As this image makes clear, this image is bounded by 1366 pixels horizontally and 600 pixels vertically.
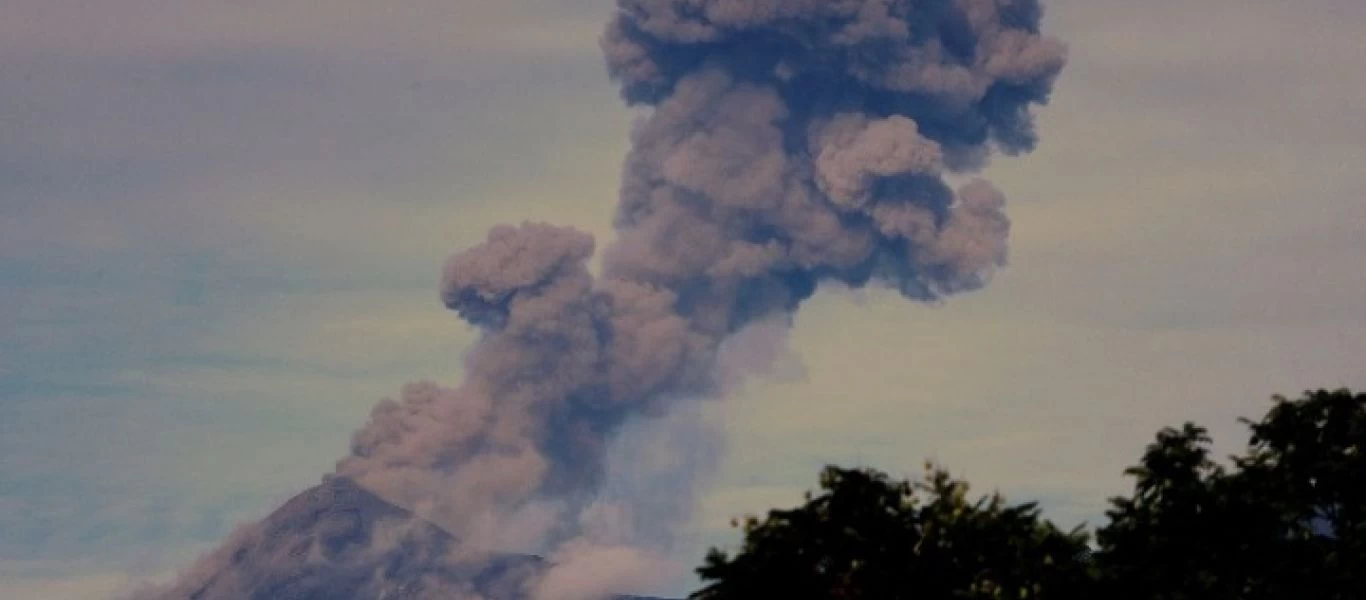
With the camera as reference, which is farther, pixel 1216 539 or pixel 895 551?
pixel 1216 539

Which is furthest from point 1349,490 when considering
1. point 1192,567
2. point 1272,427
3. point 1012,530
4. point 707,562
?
point 707,562

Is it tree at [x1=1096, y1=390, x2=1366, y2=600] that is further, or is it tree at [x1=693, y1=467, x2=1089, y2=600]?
tree at [x1=1096, y1=390, x2=1366, y2=600]

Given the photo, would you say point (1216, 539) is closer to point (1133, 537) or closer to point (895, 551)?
point (1133, 537)

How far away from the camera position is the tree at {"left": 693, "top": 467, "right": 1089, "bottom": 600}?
64.0m

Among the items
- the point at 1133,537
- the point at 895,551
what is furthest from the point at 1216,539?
the point at 895,551

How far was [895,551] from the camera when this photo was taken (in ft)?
216

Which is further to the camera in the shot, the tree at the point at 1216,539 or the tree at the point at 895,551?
the tree at the point at 1216,539

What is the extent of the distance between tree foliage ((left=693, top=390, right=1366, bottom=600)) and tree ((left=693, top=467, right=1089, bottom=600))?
4 centimetres

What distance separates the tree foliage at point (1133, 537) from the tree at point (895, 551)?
37 mm

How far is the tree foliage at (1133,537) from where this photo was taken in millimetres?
64500

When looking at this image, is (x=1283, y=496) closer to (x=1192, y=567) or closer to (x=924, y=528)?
(x=1192, y=567)

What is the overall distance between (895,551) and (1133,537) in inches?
399

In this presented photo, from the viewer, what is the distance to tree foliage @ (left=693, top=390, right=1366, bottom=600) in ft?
212

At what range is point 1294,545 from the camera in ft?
240
